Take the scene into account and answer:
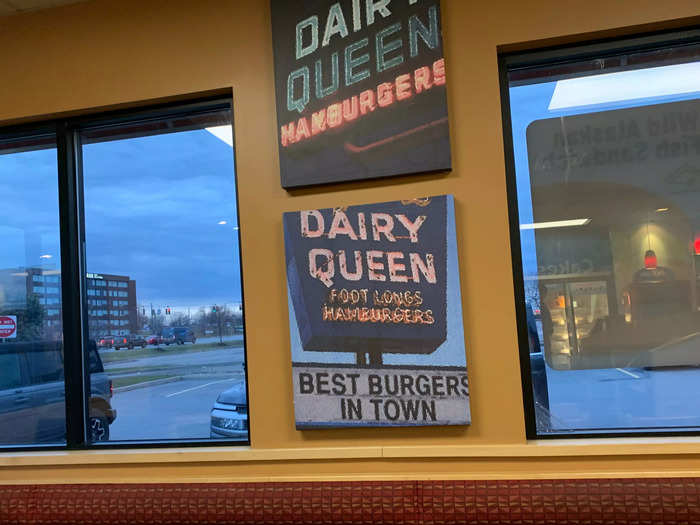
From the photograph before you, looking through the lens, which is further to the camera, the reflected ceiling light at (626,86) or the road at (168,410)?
the road at (168,410)

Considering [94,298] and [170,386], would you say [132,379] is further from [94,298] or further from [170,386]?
[94,298]

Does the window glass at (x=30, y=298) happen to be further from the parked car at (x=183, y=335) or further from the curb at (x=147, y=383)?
the parked car at (x=183, y=335)

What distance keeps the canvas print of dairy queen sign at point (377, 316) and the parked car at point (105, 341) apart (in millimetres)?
1095

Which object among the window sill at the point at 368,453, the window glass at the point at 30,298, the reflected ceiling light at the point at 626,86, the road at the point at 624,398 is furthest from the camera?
the window glass at the point at 30,298

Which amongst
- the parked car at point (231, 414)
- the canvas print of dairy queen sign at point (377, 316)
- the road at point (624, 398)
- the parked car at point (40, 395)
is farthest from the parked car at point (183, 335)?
the road at point (624, 398)

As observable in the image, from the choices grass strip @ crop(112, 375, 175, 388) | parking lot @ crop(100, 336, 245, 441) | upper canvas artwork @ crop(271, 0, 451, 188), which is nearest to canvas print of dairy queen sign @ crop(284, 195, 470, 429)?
upper canvas artwork @ crop(271, 0, 451, 188)

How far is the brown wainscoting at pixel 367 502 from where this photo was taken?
2.42m

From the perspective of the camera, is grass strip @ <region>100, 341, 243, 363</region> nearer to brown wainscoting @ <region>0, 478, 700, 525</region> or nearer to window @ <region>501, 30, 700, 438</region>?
brown wainscoting @ <region>0, 478, 700, 525</region>

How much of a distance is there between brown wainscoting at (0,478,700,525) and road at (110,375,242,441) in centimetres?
31

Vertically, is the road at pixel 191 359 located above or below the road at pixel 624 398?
above

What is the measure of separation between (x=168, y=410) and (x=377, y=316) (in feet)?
4.11

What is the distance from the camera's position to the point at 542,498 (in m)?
2.48

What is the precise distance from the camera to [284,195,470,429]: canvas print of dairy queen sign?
2689 millimetres

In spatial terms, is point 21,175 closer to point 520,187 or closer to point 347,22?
point 347,22
